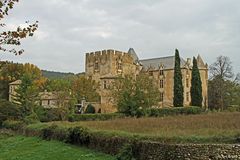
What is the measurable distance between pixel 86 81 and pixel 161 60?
18.6 metres

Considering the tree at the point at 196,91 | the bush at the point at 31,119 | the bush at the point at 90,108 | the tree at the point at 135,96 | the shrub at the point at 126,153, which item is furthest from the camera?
the bush at the point at 90,108

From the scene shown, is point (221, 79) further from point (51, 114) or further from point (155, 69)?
point (51, 114)

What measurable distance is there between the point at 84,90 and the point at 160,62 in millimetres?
18624

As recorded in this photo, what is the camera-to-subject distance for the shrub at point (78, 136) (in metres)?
23.4

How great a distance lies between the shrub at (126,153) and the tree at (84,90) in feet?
163

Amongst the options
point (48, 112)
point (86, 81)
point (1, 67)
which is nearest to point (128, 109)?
point (48, 112)

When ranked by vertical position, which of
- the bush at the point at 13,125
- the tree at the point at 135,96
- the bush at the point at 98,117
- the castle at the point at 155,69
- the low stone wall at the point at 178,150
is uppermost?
the castle at the point at 155,69

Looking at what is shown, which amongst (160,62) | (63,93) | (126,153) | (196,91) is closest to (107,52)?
(160,62)

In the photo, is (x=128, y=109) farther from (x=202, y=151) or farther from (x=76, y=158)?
(x=202, y=151)

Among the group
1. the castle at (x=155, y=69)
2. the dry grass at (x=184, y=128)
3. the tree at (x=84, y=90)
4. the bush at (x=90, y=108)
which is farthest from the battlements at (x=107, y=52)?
the dry grass at (x=184, y=128)

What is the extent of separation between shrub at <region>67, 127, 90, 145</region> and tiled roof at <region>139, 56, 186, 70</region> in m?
50.8

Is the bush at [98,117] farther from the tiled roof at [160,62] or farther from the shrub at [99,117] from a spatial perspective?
the tiled roof at [160,62]

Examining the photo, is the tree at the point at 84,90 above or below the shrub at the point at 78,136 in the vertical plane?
above

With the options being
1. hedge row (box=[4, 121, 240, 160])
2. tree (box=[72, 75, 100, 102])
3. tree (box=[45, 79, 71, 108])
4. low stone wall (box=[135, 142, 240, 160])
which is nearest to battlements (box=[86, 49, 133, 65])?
Result: tree (box=[72, 75, 100, 102])
